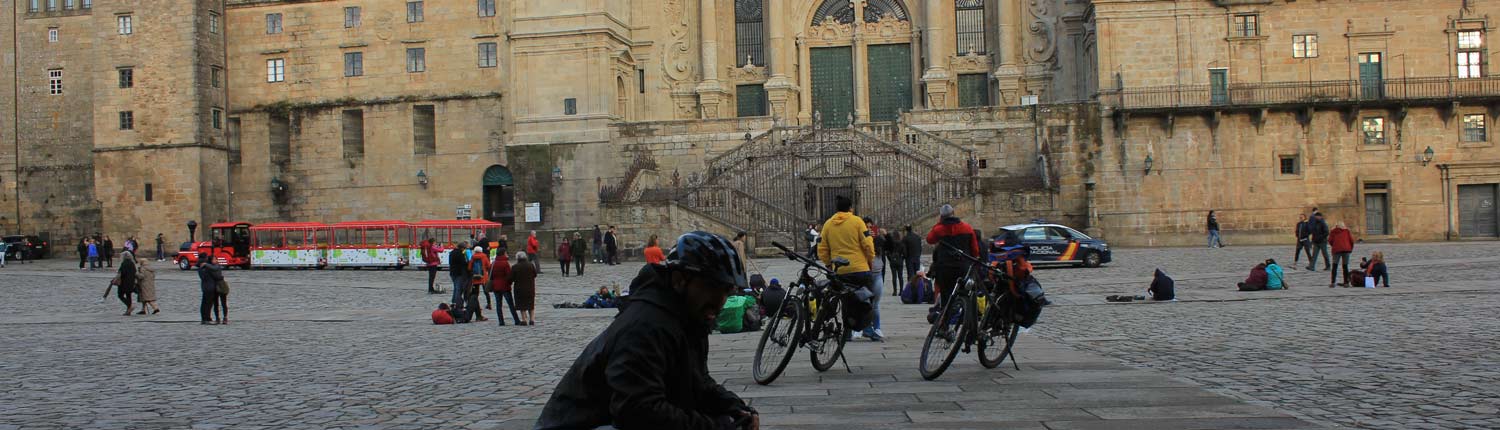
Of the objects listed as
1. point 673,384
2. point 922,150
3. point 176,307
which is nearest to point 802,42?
point 922,150

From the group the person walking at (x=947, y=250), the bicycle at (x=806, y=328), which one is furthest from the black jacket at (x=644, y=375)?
the person walking at (x=947, y=250)

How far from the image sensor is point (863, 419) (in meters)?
8.23

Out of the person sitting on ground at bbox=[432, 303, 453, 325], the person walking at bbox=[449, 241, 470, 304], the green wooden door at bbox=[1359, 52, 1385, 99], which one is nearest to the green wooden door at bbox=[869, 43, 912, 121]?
the green wooden door at bbox=[1359, 52, 1385, 99]

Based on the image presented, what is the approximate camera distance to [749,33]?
47219 millimetres

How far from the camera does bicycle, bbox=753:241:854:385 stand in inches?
394

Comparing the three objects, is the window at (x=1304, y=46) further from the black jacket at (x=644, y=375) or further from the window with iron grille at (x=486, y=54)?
the black jacket at (x=644, y=375)

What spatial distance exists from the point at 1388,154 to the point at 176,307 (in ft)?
111

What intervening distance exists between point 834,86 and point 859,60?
1.36 meters

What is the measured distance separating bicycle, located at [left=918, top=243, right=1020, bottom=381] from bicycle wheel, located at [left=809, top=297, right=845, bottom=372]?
30.9 inches

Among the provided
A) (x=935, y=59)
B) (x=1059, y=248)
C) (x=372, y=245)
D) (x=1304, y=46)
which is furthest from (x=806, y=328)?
(x=935, y=59)

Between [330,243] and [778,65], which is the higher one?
[778,65]

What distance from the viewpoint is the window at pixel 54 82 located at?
50688 millimetres

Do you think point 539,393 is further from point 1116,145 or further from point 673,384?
point 1116,145

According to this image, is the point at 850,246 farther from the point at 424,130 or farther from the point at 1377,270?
the point at 424,130
